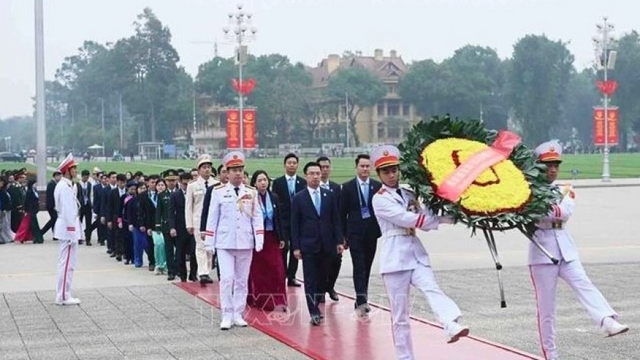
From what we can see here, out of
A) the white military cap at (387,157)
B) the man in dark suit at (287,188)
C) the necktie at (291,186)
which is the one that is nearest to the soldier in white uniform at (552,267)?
the white military cap at (387,157)

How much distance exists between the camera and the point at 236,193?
948cm

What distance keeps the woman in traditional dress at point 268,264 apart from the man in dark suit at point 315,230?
0.80m

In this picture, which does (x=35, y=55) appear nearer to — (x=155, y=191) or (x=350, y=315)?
(x=155, y=191)

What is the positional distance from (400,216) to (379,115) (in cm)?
8672

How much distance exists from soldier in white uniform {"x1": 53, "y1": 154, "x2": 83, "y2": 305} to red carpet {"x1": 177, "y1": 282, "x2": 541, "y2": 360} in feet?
5.34

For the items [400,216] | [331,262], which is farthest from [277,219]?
[400,216]

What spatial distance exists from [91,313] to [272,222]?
2142 mm

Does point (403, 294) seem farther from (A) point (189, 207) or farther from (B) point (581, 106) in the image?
(B) point (581, 106)

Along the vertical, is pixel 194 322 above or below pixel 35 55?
below

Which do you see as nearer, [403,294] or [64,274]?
[403,294]

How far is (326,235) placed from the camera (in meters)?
9.63

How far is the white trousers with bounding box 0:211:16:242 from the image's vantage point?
20.2 m

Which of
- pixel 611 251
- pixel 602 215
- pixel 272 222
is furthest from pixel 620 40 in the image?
pixel 272 222

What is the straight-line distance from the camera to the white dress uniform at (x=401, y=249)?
6.76m
